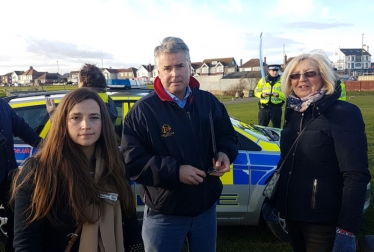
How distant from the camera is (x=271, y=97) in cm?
774

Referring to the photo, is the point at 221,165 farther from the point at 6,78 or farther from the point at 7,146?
the point at 6,78

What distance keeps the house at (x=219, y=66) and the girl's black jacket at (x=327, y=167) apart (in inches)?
3252

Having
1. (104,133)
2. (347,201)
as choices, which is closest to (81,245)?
(104,133)

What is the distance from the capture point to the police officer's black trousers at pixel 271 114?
7.82 m

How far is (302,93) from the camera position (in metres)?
2.12

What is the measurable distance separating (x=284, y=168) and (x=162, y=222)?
834 millimetres

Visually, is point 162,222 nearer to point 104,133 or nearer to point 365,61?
point 104,133

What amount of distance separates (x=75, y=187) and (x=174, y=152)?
698 millimetres

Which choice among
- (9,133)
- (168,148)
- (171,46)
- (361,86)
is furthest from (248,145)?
(361,86)

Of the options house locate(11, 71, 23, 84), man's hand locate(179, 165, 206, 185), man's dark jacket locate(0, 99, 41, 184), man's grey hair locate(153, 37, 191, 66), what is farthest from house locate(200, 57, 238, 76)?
man's hand locate(179, 165, 206, 185)

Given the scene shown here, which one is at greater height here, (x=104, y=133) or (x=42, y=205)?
Answer: (x=104, y=133)

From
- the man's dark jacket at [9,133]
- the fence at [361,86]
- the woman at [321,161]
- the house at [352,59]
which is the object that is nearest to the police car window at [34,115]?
the man's dark jacket at [9,133]

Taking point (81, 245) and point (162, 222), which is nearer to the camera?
point (81, 245)

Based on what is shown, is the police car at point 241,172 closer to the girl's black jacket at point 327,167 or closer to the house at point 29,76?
the girl's black jacket at point 327,167
